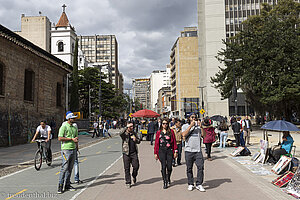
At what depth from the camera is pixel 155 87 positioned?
166625mm

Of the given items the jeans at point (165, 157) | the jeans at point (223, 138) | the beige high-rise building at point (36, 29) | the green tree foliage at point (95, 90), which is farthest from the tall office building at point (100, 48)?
the jeans at point (165, 157)

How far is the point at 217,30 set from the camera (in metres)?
59.1

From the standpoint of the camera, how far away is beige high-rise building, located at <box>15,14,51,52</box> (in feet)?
193

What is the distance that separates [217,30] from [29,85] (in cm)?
4807

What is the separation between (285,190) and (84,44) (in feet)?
376

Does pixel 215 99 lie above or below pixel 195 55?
below

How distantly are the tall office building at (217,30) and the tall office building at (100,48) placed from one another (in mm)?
59211

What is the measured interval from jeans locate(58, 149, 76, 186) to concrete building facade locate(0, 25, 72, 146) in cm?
1305

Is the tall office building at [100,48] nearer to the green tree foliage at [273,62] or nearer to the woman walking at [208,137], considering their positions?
the green tree foliage at [273,62]

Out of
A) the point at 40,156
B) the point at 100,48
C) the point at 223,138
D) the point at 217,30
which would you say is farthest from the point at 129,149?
the point at 100,48

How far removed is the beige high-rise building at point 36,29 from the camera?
5881 cm

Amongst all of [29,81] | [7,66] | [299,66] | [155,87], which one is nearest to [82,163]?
[7,66]

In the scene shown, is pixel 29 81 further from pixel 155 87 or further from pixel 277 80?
pixel 155 87

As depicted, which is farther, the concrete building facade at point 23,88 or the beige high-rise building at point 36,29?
the beige high-rise building at point 36,29
